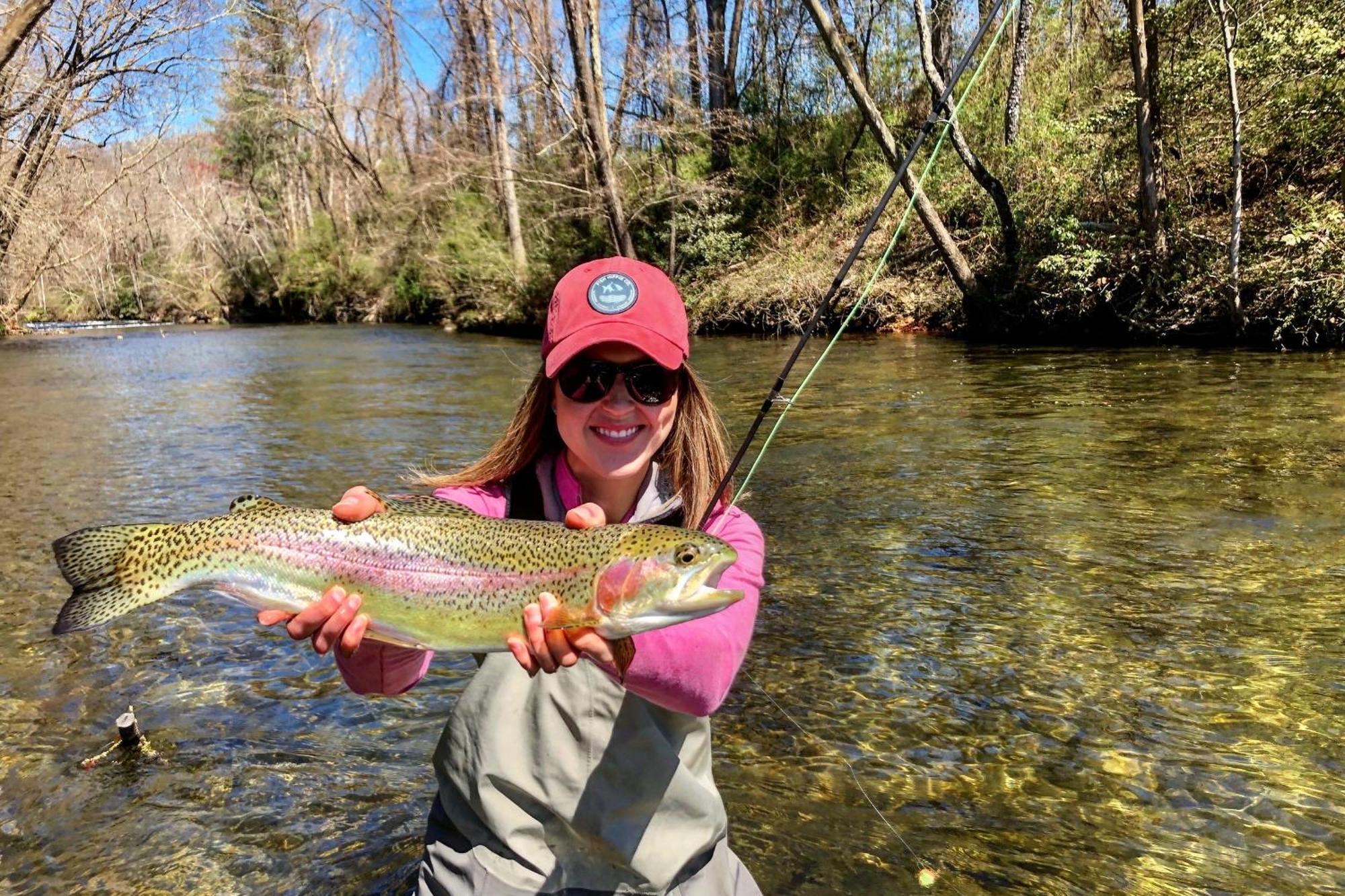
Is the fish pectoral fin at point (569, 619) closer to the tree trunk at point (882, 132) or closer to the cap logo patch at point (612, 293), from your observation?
the cap logo patch at point (612, 293)

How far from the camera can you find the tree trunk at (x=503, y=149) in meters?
28.8

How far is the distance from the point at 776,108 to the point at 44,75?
1700cm

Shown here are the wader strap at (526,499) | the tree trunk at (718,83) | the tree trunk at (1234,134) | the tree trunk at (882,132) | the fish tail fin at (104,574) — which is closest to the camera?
the fish tail fin at (104,574)

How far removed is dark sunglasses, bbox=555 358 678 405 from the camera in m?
2.57

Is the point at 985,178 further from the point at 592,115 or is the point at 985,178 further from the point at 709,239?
the point at 592,115

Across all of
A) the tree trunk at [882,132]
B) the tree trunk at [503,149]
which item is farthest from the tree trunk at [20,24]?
the tree trunk at [503,149]

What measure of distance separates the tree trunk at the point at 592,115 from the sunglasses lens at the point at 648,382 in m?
21.1

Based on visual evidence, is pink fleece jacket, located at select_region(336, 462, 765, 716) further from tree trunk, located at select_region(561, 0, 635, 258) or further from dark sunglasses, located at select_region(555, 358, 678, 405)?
tree trunk, located at select_region(561, 0, 635, 258)

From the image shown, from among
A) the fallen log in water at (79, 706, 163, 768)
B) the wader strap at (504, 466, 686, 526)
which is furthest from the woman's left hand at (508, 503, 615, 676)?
the fallen log in water at (79, 706, 163, 768)

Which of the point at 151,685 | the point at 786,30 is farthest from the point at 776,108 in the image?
the point at 151,685

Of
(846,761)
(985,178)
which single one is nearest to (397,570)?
(846,761)

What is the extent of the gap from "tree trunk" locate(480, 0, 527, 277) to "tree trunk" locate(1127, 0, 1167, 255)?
690 inches

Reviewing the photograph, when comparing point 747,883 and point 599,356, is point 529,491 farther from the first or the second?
point 747,883

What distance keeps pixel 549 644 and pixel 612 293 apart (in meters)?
0.97
